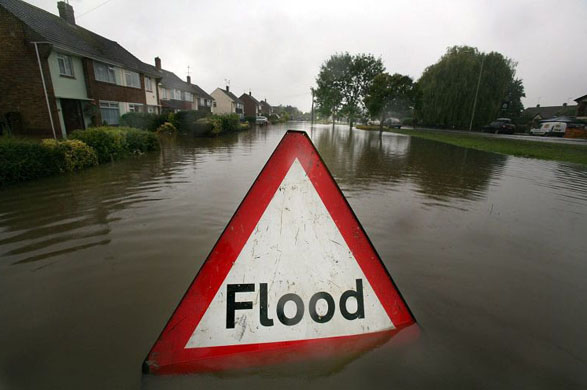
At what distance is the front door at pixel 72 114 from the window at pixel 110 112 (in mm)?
1454

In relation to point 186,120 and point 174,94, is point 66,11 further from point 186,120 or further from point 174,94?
point 174,94

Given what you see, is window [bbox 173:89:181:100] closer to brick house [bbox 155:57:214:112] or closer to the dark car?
brick house [bbox 155:57:214:112]

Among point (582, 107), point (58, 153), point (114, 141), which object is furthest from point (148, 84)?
point (582, 107)

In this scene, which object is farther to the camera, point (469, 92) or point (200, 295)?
point (469, 92)

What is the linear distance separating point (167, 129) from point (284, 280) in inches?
1007

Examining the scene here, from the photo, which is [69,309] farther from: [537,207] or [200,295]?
[537,207]

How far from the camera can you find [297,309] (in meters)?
1.49

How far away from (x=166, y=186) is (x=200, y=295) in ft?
18.9

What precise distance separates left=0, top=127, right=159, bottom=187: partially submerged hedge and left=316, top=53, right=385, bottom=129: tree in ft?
125

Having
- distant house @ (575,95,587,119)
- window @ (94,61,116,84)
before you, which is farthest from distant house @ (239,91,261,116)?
distant house @ (575,95,587,119)

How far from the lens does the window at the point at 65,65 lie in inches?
630

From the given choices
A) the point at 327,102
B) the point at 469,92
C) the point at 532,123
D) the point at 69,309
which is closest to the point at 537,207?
the point at 69,309

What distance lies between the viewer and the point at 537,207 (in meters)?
5.48

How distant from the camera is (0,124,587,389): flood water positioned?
1.70 m
